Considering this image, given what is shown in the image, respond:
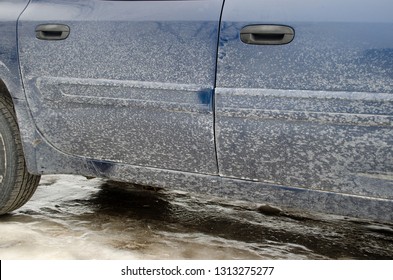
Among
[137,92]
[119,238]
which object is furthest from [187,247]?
[137,92]

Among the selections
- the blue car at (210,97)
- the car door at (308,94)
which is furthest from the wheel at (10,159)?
the car door at (308,94)

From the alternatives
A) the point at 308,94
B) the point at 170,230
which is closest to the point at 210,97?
the point at 308,94

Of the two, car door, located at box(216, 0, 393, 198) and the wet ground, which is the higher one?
car door, located at box(216, 0, 393, 198)

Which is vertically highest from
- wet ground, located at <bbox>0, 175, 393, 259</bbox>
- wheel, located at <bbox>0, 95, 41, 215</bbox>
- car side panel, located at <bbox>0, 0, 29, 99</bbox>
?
car side panel, located at <bbox>0, 0, 29, 99</bbox>

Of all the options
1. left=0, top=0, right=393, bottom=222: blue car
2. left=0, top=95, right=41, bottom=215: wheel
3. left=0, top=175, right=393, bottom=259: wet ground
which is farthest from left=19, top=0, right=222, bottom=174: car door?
left=0, top=175, right=393, bottom=259: wet ground

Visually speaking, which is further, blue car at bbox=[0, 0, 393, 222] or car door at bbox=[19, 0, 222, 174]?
car door at bbox=[19, 0, 222, 174]

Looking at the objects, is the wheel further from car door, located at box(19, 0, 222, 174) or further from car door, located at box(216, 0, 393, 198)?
car door, located at box(216, 0, 393, 198)

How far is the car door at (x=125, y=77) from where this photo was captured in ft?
7.06

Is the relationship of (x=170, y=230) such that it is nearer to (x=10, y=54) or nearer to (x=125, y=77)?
(x=125, y=77)

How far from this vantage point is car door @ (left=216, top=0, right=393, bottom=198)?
1888mm

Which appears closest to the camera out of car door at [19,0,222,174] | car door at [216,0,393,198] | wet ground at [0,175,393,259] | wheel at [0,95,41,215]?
car door at [216,0,393,198]

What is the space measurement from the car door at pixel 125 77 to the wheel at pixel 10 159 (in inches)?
8.4

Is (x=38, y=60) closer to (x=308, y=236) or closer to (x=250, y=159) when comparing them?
(x=250, y=159)

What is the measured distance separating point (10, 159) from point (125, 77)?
81 cm
